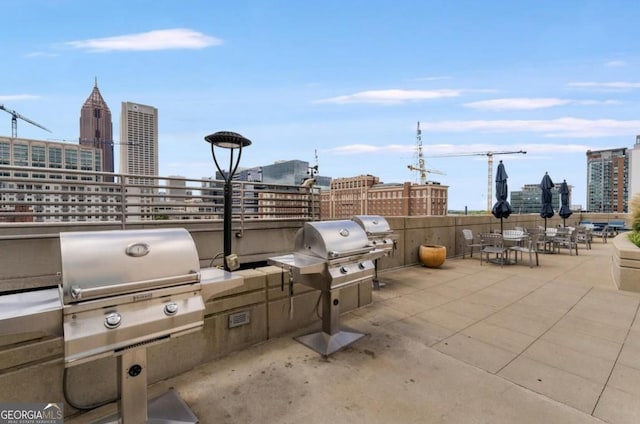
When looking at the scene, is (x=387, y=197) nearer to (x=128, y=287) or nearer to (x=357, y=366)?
(x=357, y=366)

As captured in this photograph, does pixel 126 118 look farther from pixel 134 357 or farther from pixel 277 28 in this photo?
pixel 134 357

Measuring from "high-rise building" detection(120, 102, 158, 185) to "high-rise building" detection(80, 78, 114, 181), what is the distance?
25643mm

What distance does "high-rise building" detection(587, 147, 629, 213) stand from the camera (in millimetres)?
32219

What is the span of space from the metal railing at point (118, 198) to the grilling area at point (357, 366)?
75.3 inches

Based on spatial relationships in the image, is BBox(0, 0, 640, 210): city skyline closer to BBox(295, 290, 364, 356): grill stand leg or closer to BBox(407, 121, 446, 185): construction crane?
BBox(295, 290, 364, 356): grill stand leg

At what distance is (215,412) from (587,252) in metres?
13.1

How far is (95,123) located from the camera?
4428 cm

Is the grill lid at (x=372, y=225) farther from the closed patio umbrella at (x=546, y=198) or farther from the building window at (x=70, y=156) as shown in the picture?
the building window at (x=70, y=156)

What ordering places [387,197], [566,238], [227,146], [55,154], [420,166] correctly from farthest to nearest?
1. [420,166]
2. [387,197]
3. [566,238]
4. [55,154]
5. [227,146]

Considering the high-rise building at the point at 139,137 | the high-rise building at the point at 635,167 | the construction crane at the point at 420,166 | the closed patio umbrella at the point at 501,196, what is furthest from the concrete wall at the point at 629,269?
the construction crane at the point at 420,166

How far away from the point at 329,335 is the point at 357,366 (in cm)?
51

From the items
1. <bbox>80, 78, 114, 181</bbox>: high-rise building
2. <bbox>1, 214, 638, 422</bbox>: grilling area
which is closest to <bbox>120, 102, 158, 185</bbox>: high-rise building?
<bbox>1, 214, 638, 422</bbox>: grilling area

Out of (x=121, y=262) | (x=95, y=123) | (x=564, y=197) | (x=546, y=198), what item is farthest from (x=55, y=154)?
(x=95, y=123)

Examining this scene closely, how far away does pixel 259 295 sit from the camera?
10.4 feet
